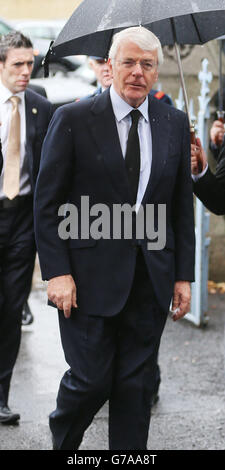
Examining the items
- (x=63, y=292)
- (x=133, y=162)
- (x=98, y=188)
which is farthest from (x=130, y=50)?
(x=63, y=292)

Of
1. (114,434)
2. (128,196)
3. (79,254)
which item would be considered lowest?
(114,434)

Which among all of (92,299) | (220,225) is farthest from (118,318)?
(220,225)

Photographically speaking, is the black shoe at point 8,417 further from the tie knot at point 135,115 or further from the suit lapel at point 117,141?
the tie knot at point 135,115

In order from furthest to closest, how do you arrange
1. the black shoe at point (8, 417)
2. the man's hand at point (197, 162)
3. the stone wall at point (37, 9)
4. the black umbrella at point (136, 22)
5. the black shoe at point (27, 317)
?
the stone wall at point (37, 9) < the black shoe at point (27, 317) < the black shoe at point (8, 417) < the man's hand at point (197, 162) < the black umbrella at point (136, 22)

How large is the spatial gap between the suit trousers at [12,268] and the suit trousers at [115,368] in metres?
1.17

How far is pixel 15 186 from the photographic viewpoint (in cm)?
490

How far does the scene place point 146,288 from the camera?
376 centimetres

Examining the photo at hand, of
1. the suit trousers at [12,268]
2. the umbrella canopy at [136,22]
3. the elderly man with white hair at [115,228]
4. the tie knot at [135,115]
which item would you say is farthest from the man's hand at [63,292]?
the suit trousers at [12,268]

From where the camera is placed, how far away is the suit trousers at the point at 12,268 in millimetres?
4977

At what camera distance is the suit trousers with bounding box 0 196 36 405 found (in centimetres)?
498

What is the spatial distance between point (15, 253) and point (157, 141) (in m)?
1.57

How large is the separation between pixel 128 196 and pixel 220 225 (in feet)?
14.3

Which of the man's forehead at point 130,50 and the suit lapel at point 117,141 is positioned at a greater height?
the man's forehead at point 130,50
